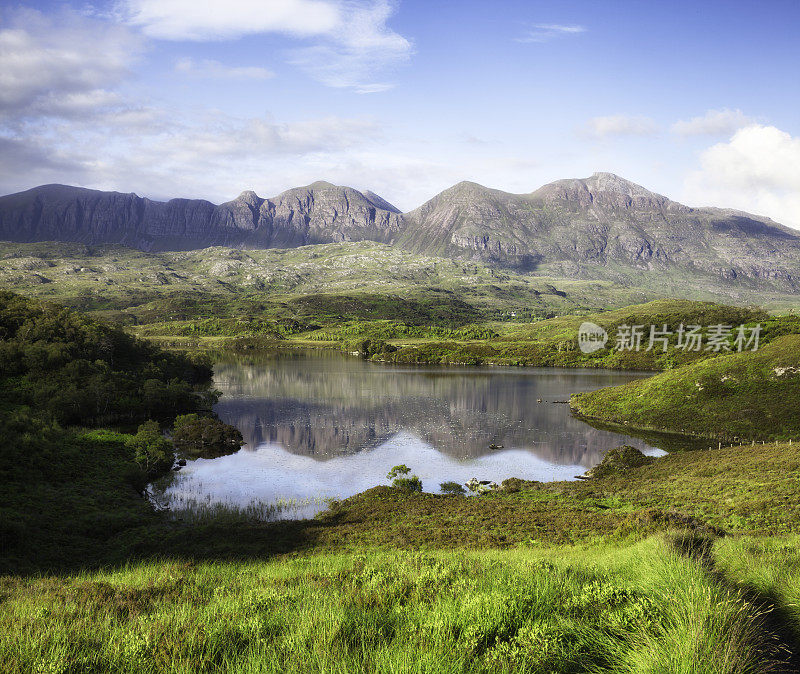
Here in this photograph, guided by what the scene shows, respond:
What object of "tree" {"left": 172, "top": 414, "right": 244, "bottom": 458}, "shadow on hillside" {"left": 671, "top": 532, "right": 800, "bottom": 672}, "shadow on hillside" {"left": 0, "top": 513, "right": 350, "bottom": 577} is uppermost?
"shadow on hillside" {"left": 671, "top": 532, "right": 800, "bottom": 672}

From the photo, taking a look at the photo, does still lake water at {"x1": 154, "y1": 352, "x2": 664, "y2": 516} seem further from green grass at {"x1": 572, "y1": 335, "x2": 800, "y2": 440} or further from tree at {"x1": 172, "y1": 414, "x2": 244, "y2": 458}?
green grass at {"x1": 572, "y1": 335, "x2": 800, "y2": 440}

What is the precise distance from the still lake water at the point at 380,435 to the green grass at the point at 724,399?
9.71 metres

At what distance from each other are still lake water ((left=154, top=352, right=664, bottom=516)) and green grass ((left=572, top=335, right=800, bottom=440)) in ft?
31.9

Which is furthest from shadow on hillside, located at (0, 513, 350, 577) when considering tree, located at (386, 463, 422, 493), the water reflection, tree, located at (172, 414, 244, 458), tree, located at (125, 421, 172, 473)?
the water reflection

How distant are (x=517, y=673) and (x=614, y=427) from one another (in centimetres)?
8884

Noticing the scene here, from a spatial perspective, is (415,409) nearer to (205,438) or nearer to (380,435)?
(380,435)

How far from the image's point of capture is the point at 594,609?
24.4ft

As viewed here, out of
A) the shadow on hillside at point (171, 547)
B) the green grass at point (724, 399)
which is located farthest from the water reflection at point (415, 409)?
the shadow on hillside at point (171, 547)

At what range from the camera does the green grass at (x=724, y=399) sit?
71.3 meters

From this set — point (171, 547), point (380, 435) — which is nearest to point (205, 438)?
point (380, 435)

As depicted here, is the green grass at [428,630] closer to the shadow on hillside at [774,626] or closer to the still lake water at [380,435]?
the shadow on hillside at [774,626]

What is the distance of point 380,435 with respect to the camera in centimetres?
8038

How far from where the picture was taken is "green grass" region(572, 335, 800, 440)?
234ft

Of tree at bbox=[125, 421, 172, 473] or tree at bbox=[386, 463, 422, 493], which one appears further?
tree at bbox=[125, 421, 172, 473]
